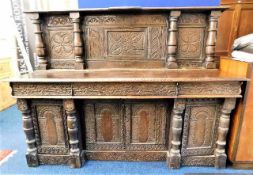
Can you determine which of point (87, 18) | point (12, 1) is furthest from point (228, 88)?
point (12, 1)

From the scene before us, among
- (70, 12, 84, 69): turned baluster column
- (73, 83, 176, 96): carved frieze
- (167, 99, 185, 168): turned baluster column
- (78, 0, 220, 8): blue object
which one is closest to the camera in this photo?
(73, 83, 176, 96): carved frieze

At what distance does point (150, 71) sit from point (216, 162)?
1088 mm

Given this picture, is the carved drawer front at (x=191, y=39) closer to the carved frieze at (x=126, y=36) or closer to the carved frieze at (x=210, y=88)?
the carved frieze at (x=126, y=36)

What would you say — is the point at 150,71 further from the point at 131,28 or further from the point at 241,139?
the point at 241,139

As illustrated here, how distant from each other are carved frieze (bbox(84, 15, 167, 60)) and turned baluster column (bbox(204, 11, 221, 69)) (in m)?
0.42

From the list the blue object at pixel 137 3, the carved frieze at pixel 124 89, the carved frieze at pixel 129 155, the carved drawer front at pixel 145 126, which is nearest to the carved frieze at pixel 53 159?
the carved frieze at pixel 129 155

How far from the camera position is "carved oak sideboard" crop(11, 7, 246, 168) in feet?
6.07

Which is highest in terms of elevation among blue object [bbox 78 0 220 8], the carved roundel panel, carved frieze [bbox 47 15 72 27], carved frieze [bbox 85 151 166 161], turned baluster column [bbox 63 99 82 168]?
blue object [bbox 78 0 220 8]

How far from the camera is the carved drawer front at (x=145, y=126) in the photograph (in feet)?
6.31

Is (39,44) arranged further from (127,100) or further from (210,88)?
(210,88)

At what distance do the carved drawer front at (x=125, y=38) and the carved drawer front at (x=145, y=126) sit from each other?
457 mm

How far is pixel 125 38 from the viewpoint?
2008mm

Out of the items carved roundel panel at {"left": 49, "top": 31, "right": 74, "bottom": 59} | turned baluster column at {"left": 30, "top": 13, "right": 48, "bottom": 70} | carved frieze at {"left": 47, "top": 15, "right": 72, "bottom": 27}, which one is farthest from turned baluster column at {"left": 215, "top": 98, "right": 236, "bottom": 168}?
turned baluster column at {"left": 30, "top": 13, "right": 48, "bottom": 70}

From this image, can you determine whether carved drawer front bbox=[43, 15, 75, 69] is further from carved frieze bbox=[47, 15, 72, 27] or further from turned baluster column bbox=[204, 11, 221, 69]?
turned baluster column bbox=[204, 11, 221, 69]
